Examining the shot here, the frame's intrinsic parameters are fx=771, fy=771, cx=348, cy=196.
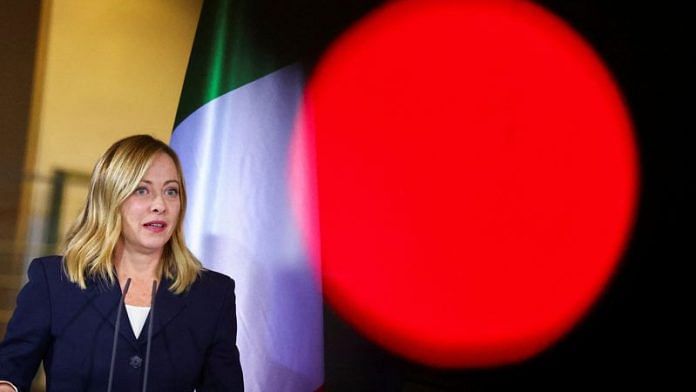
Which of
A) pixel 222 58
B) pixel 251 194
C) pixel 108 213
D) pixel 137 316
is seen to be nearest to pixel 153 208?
pixel 108 213

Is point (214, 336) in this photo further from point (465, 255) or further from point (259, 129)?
point (465, 255)

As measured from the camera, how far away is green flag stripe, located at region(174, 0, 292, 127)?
2002 mm

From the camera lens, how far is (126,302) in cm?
139

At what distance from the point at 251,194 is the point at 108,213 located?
583 millimetres

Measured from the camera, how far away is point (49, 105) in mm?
3020

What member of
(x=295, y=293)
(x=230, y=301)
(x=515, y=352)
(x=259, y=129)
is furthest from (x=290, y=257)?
(x=515, y=352)

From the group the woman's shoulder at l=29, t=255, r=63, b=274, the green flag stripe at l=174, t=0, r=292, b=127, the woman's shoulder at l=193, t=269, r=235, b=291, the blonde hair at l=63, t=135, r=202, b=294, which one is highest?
the green flag stripe at l=174, t=0, r=292, b=127

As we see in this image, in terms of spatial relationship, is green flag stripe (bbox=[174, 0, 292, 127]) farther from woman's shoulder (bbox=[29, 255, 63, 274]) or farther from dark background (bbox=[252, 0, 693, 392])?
dark background (bbox=[252, 0, 693, 392])

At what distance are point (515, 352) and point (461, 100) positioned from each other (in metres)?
1.20

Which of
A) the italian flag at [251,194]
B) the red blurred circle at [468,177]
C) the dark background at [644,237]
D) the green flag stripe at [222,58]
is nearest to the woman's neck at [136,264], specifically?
the italian flag at [251,194]

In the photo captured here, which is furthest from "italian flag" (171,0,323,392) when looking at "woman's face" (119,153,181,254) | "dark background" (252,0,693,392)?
"dark background" (252,0,693,392)

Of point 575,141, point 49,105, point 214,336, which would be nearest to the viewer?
point 214,336

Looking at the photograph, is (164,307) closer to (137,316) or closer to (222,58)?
(137,316)

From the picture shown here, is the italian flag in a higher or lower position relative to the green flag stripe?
lower
